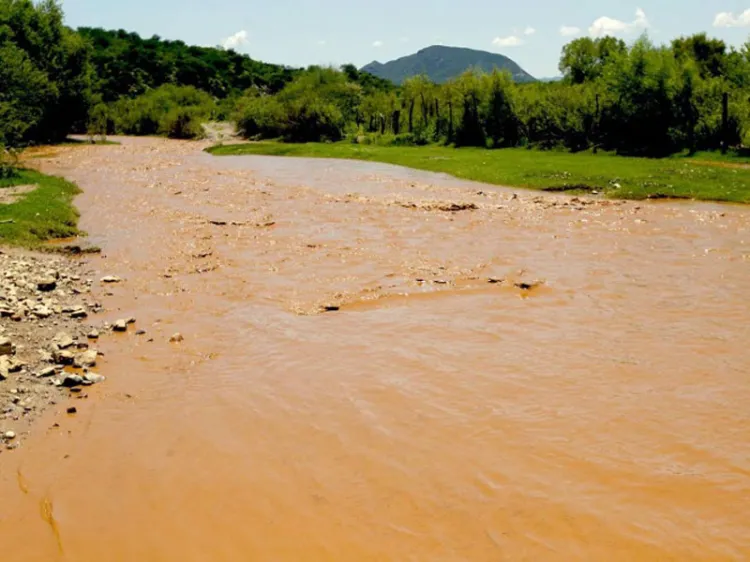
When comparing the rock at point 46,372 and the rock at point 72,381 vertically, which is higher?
the rock at point 46,372

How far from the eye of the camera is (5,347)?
8.24m

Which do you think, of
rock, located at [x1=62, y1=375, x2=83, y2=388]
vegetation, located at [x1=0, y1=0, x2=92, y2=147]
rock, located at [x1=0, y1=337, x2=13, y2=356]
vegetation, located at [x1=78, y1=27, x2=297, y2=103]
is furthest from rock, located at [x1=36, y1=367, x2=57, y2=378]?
vegetation, located at [x1=78, y1=27, x2=297, y2=103]

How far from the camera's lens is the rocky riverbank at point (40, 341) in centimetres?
736

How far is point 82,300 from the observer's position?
37.7ft

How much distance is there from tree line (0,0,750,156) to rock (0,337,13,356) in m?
21.4

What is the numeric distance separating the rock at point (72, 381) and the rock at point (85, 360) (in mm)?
502

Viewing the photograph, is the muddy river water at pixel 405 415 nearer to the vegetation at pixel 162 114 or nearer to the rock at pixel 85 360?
the rock at pixel 85 360

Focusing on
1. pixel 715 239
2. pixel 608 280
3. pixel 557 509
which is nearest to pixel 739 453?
pixel 557 509

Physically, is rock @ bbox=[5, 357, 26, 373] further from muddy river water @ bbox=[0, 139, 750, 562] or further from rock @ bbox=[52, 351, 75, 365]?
muddy river water @ bbox=[0, 139, 750, 562]

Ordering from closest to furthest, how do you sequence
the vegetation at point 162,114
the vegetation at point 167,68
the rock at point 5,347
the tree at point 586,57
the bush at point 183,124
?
the rock at point 5,347
the tree at point 586,57
the bush at point 183,124
the vegetation at point 162,114
the vegetation at point 167,68

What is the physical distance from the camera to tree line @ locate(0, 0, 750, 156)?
40428 millimetres

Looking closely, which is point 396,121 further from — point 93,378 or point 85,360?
point 93,378

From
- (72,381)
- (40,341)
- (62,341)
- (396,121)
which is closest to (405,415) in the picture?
(72,381)

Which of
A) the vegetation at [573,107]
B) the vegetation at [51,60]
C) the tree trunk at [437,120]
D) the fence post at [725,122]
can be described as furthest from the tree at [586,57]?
the vegetation at [51,60]
